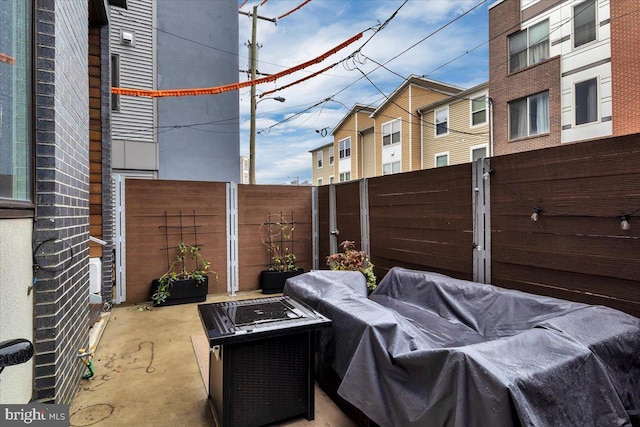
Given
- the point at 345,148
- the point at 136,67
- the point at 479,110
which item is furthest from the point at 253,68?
the point at 345,148

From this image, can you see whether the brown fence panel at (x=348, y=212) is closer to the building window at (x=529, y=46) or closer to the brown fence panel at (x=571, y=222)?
the brown fence panel at (x=571, y=222)

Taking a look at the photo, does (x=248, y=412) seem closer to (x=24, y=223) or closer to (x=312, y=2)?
(x=24, y=223)

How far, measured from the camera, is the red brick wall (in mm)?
6348

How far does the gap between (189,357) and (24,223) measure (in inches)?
74.8

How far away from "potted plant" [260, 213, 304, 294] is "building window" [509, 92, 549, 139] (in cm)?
679

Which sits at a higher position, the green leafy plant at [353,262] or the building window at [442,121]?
the building window at [442,121]

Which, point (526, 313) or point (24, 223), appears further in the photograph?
point (526, 313)

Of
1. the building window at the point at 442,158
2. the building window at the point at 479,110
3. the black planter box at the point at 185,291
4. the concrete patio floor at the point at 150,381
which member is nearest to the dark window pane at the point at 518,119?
the building window at the point at 479,110

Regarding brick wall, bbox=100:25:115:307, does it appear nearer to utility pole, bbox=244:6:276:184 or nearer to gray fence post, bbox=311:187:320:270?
gray fence post, bbox=311:187:320:270

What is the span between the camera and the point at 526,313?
2.25 m

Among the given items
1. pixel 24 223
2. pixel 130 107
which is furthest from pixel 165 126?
pixel 24 223

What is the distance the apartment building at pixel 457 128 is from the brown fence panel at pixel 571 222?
700 centimetres

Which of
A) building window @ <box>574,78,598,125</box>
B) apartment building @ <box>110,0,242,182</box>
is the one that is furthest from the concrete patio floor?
building window @ <box>574,78,598,125</box>

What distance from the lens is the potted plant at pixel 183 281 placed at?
467cm
